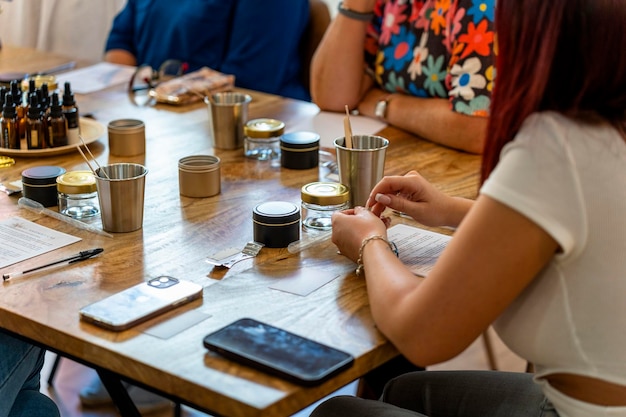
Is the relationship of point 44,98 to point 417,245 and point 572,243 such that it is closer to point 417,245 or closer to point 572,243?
point 417,245

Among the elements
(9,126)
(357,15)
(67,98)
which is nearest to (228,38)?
(357,15)

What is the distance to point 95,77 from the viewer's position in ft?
8.42

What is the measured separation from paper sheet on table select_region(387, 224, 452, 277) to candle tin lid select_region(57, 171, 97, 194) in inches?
20.8

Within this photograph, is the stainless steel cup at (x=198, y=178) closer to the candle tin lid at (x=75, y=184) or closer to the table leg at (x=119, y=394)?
the candle tin lid at (x=75, y=184)

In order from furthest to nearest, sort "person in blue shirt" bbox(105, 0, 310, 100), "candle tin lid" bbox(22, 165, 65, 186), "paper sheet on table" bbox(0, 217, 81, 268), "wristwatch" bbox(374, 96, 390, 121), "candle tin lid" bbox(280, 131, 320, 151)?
"person in blue shirt" bbox(105, 0, 310, 100) < "wristwatch" bbox(374, 96, 390, 121) < "candle tin lid" bbox(280, 131, 320, 151) < "candle tin lid" bbox(22, 165, 65, 186) < "paper sheet on table" bbox(0, 217, 81, 268)

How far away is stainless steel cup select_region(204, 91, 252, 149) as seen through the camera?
6.31 feet

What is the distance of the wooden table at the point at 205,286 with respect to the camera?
3.47 ft

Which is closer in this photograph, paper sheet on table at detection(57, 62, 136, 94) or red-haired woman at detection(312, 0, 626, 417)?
red-haired woman at detection(312, 0, 626, 417)

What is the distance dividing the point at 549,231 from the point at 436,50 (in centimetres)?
117

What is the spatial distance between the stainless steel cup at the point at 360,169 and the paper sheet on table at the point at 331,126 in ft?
1.23

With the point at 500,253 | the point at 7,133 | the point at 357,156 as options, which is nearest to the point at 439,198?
the point at 357,156

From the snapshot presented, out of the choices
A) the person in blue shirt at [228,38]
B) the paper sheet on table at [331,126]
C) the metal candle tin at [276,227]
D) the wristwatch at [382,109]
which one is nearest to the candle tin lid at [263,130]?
the paper sheet on table at [331,126]

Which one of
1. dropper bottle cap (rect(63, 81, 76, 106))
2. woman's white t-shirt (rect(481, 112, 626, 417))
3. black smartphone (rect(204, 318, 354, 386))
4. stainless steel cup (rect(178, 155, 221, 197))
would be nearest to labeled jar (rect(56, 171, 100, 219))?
stainless steel cup (rect(178, 155, 221, 197))

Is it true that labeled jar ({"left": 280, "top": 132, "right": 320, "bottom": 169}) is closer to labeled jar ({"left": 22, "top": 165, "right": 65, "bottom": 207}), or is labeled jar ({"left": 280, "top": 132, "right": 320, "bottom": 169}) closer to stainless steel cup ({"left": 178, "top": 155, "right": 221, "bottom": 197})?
stainless steel cup ({"left": 178, "top": 155, "right": 221, "bottom": 197})
